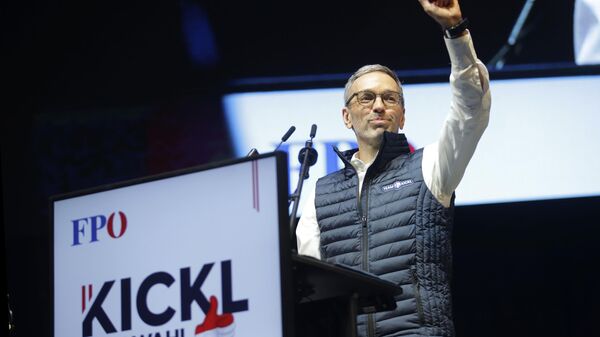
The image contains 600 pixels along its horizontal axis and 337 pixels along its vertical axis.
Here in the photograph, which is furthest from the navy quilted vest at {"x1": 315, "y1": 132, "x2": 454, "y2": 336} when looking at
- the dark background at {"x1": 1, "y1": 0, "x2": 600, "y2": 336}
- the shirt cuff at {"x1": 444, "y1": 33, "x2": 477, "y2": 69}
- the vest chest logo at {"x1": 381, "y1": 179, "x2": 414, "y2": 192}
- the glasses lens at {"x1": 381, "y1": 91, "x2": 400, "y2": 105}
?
the dark background at {"x1": 1, "y1": 0, "x2": 600, "y2": 336}

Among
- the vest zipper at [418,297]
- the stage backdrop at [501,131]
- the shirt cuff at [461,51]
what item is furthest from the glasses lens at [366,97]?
the stage backdrop at [501,131]

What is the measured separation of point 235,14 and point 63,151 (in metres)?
1.07

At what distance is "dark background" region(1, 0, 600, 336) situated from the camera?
4789mm

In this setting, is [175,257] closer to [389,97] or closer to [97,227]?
[97,227]

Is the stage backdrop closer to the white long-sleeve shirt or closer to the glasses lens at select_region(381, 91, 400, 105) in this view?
the glasses lens at select_region(381, 91, 400, 105)

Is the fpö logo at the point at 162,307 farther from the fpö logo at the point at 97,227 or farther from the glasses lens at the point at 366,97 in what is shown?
the glasses lens at the point at 366,97

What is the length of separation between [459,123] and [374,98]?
0.35 meters

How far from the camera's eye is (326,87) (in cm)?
475

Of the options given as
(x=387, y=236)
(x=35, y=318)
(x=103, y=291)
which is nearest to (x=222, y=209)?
(x=103, y=291)

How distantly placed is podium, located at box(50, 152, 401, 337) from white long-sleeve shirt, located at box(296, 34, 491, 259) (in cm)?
73

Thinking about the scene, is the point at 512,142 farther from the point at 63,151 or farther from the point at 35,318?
the point at 35,318

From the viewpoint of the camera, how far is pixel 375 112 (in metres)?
3.04

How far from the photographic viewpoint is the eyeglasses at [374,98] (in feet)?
10.0

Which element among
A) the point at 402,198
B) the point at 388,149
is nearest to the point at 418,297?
the point at 402,198
